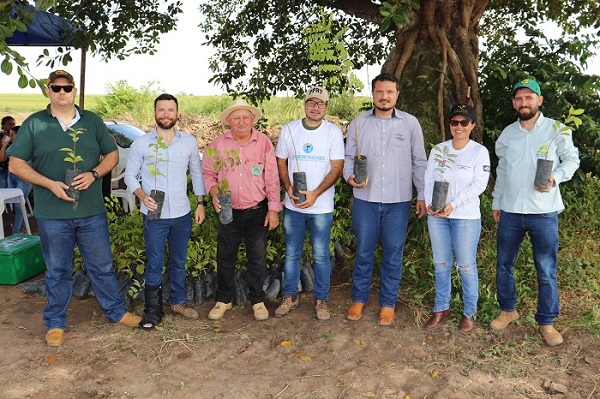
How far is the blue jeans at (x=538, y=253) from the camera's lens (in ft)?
14.6

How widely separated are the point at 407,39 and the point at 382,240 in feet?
10.3

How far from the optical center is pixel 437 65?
6.83 meters

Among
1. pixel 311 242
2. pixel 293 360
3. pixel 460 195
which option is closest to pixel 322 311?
pixel 311 242

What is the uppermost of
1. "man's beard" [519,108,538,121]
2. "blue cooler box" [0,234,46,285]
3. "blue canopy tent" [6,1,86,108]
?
"blue canopy tent" [6,1,86,108]

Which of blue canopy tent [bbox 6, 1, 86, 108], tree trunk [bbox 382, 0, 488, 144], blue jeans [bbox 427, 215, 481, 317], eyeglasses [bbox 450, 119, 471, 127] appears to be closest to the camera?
eyeglasses [bbox 450, 119, 471, 127]

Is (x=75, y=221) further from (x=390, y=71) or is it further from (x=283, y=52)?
(x=283, y=52)

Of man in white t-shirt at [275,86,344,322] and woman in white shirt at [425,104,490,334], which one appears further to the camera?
man in white t-shirt at [275,86,344,322]

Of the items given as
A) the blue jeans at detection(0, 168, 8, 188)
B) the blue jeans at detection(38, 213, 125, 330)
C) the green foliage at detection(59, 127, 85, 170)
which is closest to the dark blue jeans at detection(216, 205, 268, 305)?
the blue jeans at detection(38, 213, 125, 330)

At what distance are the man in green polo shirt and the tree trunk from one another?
148 inches

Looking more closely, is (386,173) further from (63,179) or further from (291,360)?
(63,179)

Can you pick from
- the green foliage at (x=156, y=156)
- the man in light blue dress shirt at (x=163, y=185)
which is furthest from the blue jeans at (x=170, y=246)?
the green foliage at (x=156, y=156)

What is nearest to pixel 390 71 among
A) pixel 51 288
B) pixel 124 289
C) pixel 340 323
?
pixel 340 323

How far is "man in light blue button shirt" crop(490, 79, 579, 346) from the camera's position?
436 centimetres

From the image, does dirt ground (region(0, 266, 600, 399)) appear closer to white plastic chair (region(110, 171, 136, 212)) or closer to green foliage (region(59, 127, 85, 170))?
green foliage (region(59, 127, 85, 170))
